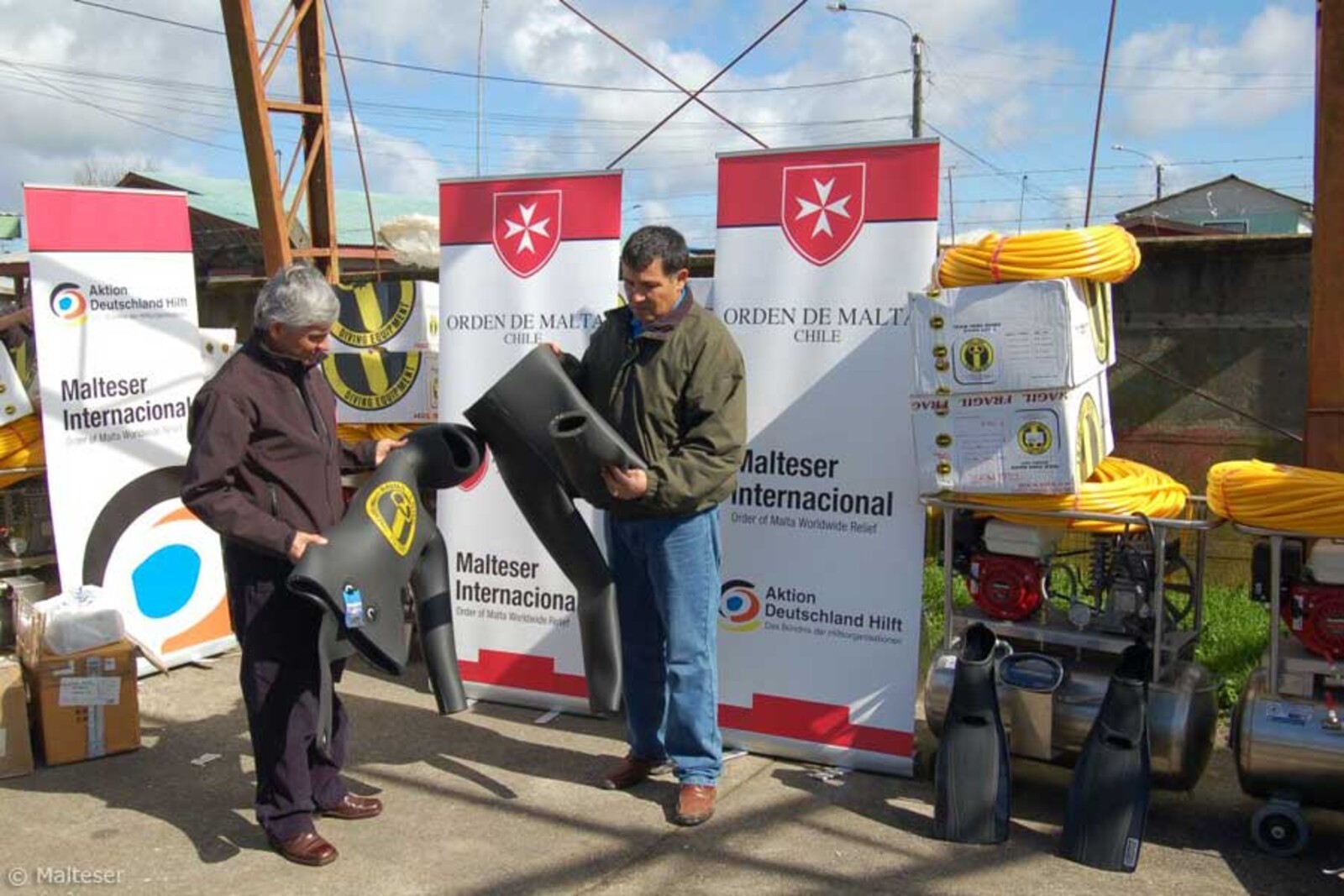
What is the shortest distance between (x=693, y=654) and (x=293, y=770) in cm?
126

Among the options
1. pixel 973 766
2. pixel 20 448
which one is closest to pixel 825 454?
pixel 973 766

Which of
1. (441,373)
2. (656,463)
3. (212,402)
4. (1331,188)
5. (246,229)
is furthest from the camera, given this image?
(246,229)

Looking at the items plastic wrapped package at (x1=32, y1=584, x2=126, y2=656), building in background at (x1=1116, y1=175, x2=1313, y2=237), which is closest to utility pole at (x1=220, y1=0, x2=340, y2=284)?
plastic wrapped package at (x1=32, y1=584, x2=126, y2=656)

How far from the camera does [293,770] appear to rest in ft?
11.1

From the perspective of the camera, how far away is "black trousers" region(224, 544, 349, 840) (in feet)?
10.9

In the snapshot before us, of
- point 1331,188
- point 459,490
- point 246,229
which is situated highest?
point 246,229

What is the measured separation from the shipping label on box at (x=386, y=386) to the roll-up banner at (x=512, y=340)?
605 millimetres

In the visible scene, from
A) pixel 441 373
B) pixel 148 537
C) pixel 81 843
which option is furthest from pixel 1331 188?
pixel 148 537

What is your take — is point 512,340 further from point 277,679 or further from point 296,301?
point 277,679

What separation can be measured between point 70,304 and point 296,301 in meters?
2.34

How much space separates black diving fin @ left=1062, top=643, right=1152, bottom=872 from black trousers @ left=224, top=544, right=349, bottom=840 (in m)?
2.29

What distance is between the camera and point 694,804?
12.0 feet

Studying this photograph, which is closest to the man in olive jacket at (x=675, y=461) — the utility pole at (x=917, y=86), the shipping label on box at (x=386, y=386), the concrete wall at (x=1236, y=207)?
the shipping label on box at (x=386, y=386)

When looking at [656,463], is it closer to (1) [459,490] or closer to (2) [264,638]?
(2) [264,638]
